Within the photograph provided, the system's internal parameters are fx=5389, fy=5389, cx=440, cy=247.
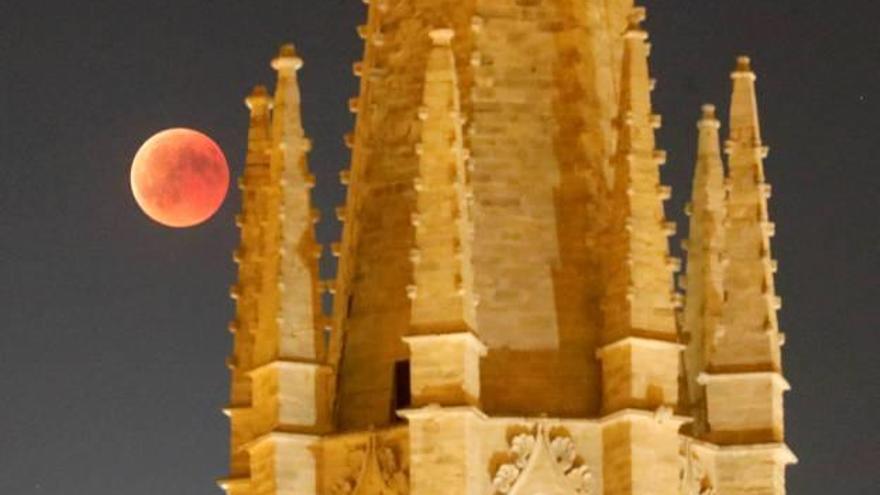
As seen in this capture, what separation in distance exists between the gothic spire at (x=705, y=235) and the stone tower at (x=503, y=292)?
3.29ft

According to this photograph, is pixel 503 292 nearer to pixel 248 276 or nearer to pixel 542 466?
pixel 542 466

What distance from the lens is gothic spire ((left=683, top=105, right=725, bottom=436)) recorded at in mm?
83275

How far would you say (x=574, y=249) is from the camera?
79.8m

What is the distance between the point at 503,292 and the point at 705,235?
5.85 meters

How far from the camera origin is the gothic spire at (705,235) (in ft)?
273

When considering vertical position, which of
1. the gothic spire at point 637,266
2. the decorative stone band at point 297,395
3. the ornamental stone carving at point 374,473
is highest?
the gothic spire at point 637,266

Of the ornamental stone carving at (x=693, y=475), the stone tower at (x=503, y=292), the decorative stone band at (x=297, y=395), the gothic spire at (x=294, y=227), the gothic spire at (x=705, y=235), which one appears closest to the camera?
the stone tower at (x=503, y=292)

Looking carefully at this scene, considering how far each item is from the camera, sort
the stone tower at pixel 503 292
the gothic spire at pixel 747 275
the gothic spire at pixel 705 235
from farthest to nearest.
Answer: the gothic spire at pixel 705 235
the gothic spire at pixel 747 275
the stone tower at pixel 503 292

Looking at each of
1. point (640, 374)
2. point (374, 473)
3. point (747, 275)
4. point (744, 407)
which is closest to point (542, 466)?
point (640, 374)

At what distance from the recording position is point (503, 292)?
3125 inches

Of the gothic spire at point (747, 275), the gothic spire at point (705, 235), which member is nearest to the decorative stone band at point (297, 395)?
the gothic spire at point (747, 275)

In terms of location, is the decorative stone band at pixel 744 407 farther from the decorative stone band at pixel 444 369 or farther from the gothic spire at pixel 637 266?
the decorative stone band at pixel 444 369

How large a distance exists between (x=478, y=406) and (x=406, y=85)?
567 cm

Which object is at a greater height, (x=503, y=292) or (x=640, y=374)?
(x=503, y=292)
